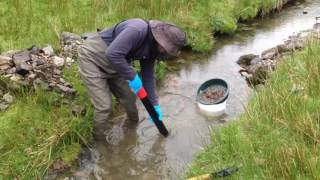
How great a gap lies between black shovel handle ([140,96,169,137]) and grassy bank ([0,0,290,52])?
9.61 feet

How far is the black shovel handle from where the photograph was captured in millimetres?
6371

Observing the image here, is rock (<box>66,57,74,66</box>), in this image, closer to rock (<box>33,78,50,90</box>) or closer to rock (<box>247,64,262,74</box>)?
rock (<box>33,78,50,90</box>)

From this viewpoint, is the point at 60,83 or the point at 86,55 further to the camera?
the point at 60,83

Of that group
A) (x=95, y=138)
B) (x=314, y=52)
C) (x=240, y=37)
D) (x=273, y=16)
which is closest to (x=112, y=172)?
(x=95, y=138)

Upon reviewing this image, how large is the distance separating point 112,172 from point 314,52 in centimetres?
375

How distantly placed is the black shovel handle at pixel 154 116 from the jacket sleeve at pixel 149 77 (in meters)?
0.28

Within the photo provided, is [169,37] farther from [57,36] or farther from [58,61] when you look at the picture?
[57,36]

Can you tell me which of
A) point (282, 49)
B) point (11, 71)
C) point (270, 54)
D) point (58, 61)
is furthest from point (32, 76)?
point (282, 49)

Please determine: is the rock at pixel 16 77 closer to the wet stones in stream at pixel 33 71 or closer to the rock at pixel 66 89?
the wet stones in stream at pixel 33 71

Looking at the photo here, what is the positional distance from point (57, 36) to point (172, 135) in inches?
128

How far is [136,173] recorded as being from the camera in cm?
633

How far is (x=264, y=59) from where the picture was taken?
1031 centimetres

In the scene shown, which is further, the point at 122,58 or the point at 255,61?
the point at 255,61

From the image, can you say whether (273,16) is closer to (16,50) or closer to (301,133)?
(16,50)
